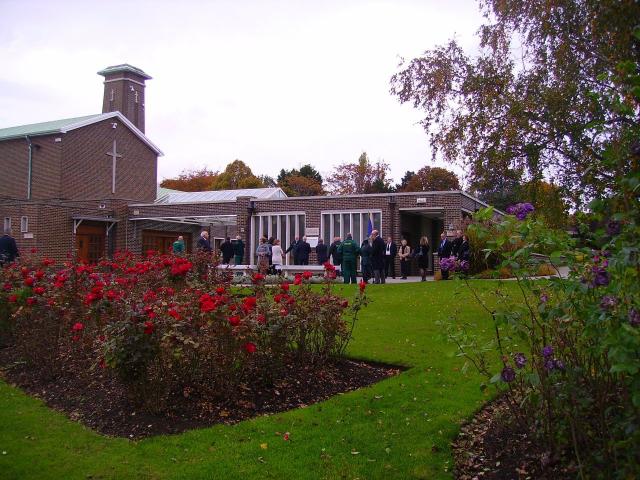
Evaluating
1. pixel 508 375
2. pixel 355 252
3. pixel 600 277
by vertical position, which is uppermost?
pixel 355 252

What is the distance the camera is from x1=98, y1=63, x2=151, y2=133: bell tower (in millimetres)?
43062

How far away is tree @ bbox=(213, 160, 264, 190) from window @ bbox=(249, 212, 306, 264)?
26595 mm

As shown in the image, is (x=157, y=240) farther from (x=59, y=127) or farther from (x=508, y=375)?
(x=508, y=375)

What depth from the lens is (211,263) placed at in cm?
977

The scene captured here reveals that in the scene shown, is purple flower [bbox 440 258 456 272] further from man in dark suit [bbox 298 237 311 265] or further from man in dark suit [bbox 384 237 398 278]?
man in dark suit [bbox 298 237 311 265]

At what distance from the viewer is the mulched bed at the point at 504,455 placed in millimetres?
3506

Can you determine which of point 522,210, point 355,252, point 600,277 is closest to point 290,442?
point 522,210

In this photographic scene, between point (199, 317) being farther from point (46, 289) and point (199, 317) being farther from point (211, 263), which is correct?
point (211, 263)

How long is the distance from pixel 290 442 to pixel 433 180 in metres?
47.8

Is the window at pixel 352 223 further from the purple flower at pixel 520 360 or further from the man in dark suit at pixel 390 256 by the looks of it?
the purple flower at pixel 520 360

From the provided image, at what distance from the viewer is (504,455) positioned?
157 inches

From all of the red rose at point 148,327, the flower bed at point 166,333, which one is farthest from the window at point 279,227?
the red rose at point 148,327

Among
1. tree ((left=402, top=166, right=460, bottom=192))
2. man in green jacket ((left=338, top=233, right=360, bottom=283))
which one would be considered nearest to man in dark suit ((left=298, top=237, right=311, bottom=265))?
man in green jacket ((left=338, top=233, right=360, bottom=283))

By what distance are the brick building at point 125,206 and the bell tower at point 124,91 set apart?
7.68 m
